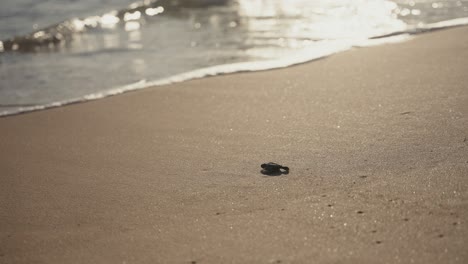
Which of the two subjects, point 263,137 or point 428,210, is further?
point 263,137

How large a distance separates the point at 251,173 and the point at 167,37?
15.9ft

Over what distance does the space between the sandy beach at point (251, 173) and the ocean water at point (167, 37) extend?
0.81m

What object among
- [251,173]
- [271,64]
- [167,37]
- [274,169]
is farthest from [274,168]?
[167,37]

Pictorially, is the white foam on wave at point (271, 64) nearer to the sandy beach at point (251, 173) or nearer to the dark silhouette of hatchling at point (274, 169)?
the sandy beach at point (251, 173)

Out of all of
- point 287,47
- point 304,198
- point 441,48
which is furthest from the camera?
point 287,47

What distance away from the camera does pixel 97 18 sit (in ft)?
32.2

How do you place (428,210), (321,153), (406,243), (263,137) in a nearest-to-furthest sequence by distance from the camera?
(406,243) < (428,210) < (321,153) < (263,137)

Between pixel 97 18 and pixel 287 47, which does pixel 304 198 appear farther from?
pixel 97 18

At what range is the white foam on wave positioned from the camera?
17.7 ft

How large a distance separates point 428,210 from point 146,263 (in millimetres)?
A: 1089

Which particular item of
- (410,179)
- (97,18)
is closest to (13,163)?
(410,179)

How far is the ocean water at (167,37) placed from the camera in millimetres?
5961

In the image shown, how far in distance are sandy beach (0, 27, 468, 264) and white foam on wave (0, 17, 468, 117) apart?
25cm

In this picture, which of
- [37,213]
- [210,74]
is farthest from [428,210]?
[210,74]
